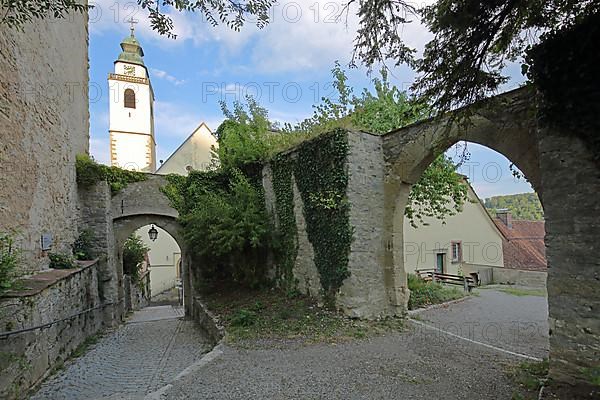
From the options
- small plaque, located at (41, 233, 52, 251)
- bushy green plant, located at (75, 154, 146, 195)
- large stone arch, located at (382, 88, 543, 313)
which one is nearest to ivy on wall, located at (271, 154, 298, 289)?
large stone arch, located at (382, 88, 543, 313)

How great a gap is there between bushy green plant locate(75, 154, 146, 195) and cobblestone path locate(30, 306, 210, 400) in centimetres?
368

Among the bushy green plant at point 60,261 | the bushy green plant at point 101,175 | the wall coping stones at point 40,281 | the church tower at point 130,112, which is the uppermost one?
the church tower at point 130,112

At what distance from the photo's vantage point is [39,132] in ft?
21.0

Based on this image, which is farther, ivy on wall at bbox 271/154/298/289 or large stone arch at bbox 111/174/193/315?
large stone arch at bbox 111/174/193/315

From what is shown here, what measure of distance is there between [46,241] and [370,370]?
5795 mm

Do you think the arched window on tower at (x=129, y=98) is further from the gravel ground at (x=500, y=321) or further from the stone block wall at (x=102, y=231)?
the gravel ground at (x=500, y=321)

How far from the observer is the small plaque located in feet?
21.0

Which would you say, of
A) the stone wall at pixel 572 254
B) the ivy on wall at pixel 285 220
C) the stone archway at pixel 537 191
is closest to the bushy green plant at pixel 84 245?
the ivy on wall at pixel 285 220

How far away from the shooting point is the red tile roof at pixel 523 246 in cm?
1898

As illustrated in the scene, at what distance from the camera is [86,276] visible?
7.78m

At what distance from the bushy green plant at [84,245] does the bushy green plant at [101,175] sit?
1.24 metres

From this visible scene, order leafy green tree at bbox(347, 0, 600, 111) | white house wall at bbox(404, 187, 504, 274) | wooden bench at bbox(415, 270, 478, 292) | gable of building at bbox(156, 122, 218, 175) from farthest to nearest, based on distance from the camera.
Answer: gable of building at bbox(156, 122, 218, 175) → white house wall at bbox(404, 187, 504, 274) → wooden bench at bbox(415, 270, 478, 292) → leafy green tree at bbox(347, 0, 600, 111)

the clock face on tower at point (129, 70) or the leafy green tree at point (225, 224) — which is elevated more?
the clock face on tower at point (129, 70)

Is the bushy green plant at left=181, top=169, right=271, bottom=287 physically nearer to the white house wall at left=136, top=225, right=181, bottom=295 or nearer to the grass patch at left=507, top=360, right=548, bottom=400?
the grass patch at left=507, top=360, right=548, bottom=400
